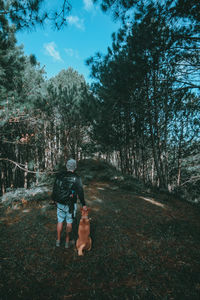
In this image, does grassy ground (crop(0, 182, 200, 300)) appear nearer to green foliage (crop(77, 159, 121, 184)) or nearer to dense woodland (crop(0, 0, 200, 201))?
dense woodland (crop(0, 0, 200, 201))

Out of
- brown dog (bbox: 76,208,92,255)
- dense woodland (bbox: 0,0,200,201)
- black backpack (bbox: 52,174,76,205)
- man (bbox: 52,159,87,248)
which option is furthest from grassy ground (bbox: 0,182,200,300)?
dense woodland (bbox: 0,0,200,201)

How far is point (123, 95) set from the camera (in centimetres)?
643

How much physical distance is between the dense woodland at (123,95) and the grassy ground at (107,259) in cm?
223

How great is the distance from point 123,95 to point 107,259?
5700 millimetres

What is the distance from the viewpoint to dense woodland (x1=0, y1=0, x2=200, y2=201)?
13.8ft

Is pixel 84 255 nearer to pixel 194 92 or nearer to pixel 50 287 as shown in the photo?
pixel 50 287

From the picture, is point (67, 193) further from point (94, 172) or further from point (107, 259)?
point (94, 172)

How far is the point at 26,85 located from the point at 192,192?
15943 mm

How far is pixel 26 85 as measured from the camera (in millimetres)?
9680

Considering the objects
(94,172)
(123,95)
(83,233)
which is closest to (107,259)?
(83,233)

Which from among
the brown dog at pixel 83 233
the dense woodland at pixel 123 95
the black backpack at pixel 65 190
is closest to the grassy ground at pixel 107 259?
the brown dog at pixel 83 233

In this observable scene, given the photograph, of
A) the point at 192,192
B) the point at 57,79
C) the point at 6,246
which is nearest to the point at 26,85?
the point at 57,79

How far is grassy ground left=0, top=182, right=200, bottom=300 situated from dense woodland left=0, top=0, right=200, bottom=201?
223cm

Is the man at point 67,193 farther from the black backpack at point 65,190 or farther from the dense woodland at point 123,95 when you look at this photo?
the dense woodland at point 123,95
